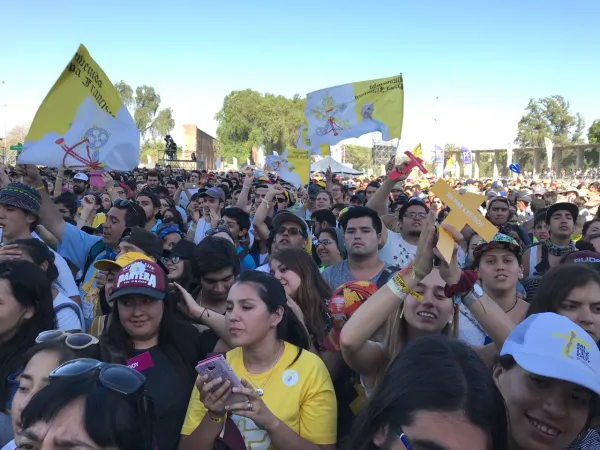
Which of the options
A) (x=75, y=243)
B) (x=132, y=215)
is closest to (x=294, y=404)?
(x=75, y=243)

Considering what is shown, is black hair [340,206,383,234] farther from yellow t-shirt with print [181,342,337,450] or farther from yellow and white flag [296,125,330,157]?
yellow and white flag [296,125,330,157]

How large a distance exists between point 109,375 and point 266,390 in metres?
1.03

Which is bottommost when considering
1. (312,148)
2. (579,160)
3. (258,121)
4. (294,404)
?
(294,404)

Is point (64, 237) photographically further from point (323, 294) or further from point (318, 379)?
point (318, 379)

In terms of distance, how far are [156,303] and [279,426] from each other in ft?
3.28

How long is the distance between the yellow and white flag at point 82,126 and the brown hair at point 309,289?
278cm

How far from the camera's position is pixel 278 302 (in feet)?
8.63

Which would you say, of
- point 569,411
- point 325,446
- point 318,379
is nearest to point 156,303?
point 318,379

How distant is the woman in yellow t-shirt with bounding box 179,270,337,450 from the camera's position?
2.11m

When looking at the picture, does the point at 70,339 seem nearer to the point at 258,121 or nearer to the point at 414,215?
the point at 414,215

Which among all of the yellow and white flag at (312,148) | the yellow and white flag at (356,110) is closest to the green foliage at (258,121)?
the yellow and white flag at (312,148)

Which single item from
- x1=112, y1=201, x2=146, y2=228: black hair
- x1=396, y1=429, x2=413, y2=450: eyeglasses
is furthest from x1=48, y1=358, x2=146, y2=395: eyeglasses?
x1=112, y1=201, x2=146, y2=228: black hair

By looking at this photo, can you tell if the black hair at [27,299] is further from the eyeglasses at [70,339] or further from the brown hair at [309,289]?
the brown hair at [309,289]

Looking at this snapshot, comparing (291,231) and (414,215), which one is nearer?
(291,231)
